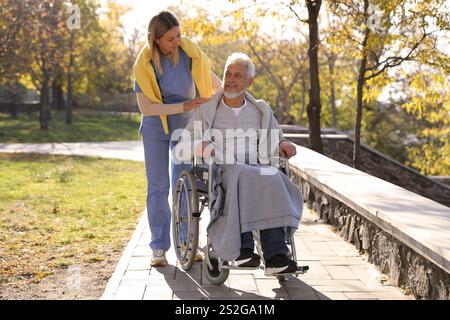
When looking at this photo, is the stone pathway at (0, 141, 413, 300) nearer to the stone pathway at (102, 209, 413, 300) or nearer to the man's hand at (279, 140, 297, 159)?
the stone pathway at (102, 209, 413, 300)

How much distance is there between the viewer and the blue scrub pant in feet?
16.3

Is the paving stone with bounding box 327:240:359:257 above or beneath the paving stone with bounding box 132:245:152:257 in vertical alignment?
above

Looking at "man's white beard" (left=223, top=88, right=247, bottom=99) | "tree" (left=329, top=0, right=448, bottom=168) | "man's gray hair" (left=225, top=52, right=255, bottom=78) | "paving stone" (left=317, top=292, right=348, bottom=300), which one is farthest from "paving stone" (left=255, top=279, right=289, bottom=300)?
"tree" (left=329, top=0, right=448, bottom=168)

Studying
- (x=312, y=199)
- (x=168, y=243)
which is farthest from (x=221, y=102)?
(x=312, y=199)

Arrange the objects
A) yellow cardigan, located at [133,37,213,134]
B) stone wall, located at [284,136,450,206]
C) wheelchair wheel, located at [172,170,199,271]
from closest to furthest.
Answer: wheelchair wheel, located at [172,170,199,271] < yellow cardigan, located at [133,37,213,134] < stone wall, located at [284,136,450,206]

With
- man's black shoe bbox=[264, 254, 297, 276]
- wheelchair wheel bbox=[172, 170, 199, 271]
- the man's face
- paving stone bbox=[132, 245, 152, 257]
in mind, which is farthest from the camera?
paving stone bbox=[132, 245, 152, 257]

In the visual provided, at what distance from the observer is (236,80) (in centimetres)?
441

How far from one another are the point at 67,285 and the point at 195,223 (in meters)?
0.95

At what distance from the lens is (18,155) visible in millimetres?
14773

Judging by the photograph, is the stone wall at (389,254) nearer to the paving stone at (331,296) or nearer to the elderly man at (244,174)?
the paving stone at (331,296)

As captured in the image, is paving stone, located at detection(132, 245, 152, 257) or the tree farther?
the tree

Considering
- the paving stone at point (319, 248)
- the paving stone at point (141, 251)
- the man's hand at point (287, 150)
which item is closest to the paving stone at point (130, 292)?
the paving stone at point (141, 251)

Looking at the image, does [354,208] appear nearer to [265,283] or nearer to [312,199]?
[265,283]

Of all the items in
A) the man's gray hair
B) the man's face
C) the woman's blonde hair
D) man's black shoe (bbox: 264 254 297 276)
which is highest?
the woman's blonde hair
